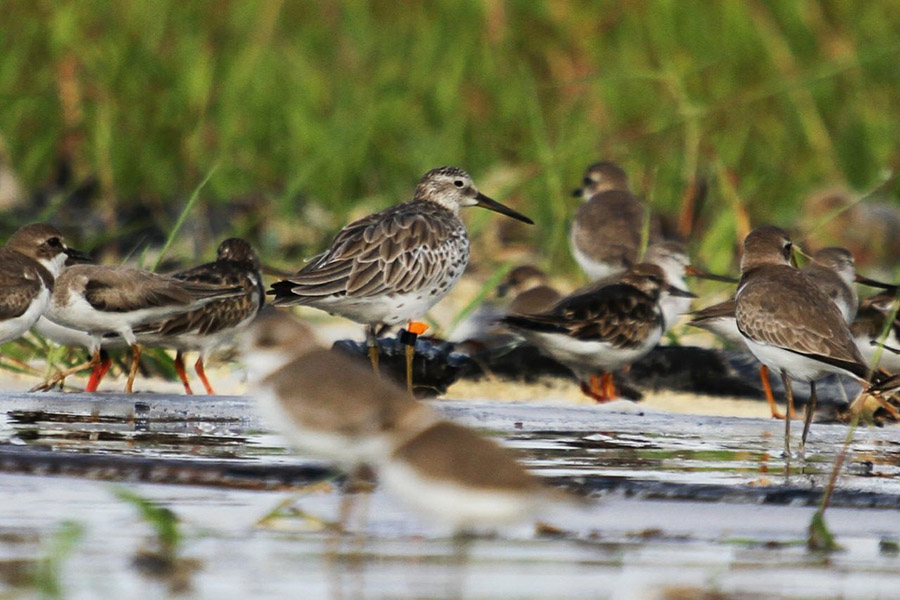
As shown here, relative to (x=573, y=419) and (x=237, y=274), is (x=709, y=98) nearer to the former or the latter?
(x=237, y=274)

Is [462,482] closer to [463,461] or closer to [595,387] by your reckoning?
[463,461]

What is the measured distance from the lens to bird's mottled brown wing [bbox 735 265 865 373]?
5.74 metres

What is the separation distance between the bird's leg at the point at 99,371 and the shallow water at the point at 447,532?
1254 millimetres

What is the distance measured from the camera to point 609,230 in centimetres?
1061

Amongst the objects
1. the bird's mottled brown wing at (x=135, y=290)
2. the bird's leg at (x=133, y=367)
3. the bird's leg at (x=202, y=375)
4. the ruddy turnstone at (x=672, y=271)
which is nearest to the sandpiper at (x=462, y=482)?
the bird's leg at (x=133, y=367)

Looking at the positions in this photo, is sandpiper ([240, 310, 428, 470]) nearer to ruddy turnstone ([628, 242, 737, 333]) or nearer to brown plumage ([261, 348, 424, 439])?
brown plumage ([261, 348, 424, 439])

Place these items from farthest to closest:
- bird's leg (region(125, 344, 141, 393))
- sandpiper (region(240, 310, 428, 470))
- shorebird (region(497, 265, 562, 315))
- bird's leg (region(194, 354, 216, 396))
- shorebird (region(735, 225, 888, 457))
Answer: shorebird (region(497, 265, 562, 315)), bird's leg (region(194, 354, 216, 396)), bird's leg (region(125, 344, 141, 393)), shorebird (region(735, 225, 888, 457)), sandpiper (region(240, 310, 428, 470))

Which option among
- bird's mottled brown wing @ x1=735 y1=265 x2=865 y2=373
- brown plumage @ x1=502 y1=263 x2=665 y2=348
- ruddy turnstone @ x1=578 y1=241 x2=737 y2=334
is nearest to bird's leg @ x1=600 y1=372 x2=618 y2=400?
brown plumage @ x1=502 y1=263 x2=665 y2=348

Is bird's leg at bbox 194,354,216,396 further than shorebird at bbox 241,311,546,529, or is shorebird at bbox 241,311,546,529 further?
bird's leg at bbox 194,354,216,396

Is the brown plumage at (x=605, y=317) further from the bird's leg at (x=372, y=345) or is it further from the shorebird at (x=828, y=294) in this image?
the bird's leg at (x=372, y=345)

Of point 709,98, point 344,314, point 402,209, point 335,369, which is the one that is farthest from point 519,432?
point 709,98

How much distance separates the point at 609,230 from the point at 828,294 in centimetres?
354

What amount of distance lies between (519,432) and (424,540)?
68.9 inches

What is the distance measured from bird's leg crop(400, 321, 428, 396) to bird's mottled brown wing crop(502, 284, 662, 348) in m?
0.45
